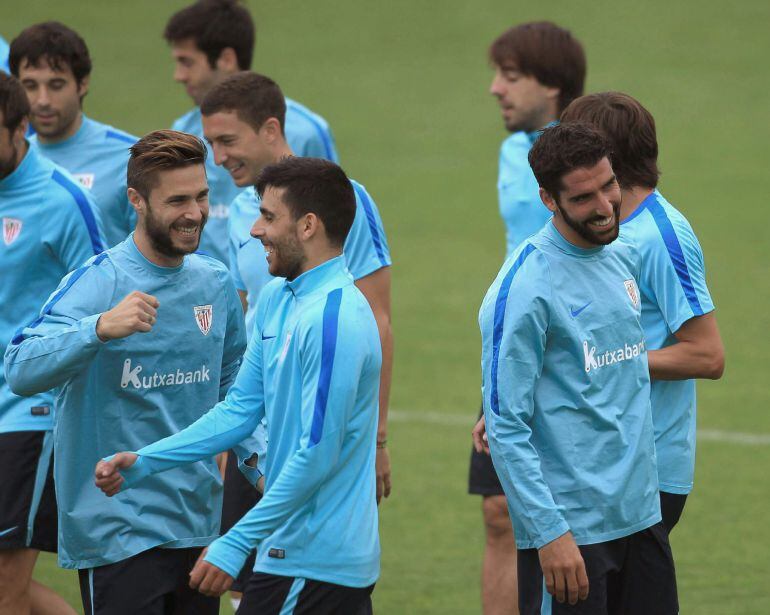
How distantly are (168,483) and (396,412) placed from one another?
576 centimetres

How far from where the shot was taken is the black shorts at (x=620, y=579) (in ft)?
14.7

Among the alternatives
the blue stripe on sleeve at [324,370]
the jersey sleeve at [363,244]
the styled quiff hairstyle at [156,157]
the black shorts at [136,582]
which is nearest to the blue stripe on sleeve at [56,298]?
the styled quiff hairstyle at [156,157]

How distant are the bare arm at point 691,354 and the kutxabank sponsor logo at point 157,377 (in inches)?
59.4

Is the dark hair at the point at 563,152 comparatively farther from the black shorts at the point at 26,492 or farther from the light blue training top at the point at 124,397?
the black shorts at the point at 26,492

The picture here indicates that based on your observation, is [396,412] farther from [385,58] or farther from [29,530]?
[385,58]

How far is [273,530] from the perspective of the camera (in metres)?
4.21

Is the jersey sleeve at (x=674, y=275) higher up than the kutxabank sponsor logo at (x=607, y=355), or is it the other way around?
the jersey sleeve at (x=674, y=275)

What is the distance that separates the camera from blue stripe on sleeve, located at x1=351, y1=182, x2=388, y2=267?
5.79 metres

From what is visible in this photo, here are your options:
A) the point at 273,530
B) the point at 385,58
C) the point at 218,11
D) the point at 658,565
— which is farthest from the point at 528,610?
the point at 385,58

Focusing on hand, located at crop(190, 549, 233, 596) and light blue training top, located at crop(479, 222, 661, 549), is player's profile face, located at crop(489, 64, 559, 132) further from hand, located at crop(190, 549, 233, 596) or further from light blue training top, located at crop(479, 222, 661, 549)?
hand, located at crop(190, 549, 233, 596)

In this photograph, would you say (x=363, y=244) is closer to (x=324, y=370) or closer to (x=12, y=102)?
(x=12, y=102)

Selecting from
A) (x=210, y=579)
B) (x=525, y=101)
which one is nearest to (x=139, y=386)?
(x=210, y=579)

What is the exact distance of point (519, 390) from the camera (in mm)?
4348

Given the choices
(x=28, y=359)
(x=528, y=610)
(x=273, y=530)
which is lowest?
(x=528, y=610)
